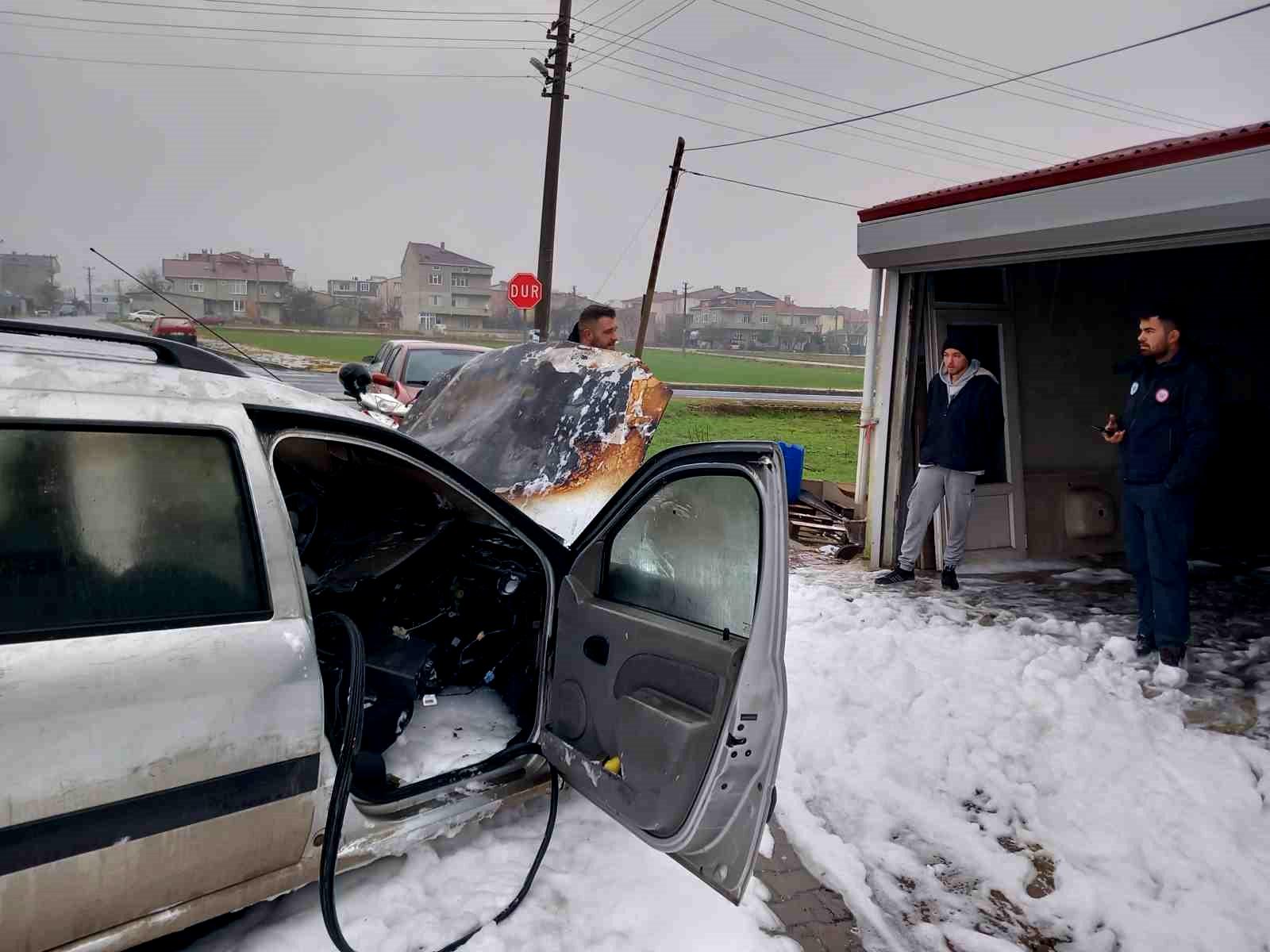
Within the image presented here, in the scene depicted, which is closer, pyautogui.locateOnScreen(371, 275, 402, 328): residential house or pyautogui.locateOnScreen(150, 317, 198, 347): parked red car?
pyautogui.locateOnScreen(150, 317, 198, 347): parked red car

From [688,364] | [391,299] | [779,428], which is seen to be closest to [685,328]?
[688,364]

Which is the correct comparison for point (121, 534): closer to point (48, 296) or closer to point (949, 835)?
point (949, 835)

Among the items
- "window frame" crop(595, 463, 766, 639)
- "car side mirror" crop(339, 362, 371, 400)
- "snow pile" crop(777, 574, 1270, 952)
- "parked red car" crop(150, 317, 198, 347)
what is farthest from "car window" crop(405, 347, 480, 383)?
"window frame" crop(595, 463, 766, 639)

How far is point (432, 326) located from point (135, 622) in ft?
188

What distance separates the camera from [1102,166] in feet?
17.0

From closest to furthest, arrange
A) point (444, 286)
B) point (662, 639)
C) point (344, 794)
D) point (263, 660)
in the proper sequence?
point (263, 660)
point (344, 794)
point (662, 639)
point (444, 286)

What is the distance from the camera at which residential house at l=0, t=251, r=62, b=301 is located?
26.0 m

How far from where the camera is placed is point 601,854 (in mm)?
3033

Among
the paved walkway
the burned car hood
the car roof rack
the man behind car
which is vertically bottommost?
the paved walkway

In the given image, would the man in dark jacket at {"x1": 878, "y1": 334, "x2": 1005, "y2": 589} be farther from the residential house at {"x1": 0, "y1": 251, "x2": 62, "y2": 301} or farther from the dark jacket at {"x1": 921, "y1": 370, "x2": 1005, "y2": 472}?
the residential house at {"x1": 0, "y1": 251, "x2": 62, "y2": 301}

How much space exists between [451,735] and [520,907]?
700 mm

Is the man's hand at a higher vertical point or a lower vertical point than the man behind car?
lower

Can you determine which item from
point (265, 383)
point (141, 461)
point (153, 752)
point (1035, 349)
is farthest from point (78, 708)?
point (1035, 349)

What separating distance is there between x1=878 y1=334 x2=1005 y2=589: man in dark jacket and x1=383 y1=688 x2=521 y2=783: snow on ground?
412 centimetres
